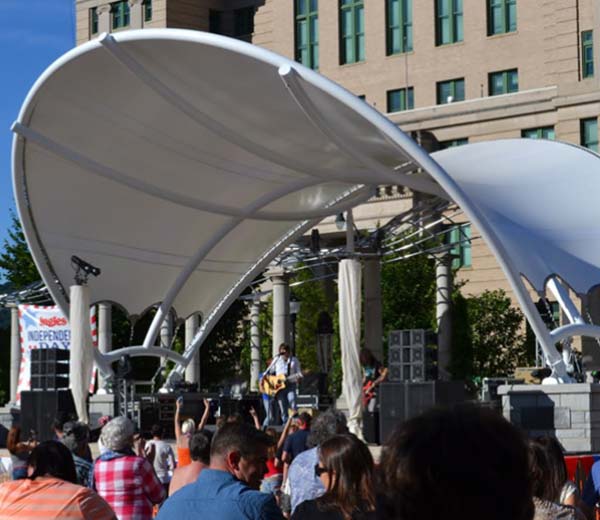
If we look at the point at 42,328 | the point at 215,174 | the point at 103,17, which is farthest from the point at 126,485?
the point at 103,17

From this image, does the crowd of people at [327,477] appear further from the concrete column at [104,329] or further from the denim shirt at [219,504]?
the concrete column at [104,329]

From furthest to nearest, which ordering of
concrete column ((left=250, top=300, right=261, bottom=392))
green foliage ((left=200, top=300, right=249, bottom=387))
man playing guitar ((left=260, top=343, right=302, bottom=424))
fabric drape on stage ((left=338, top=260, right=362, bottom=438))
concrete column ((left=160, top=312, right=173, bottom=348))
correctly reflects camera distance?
1. green foliage ((left=200, top=300, right=249, bottom=387))
2. concrete column ((left=250, top=300, right=261, bottom=392))
3. concrete column ((left=160, top=312, right=173, bottom=348))
4. man playing guitar ((left=260, top=343, right=302, bottom=424))
5. fabric drape on stage ((left=338, top=260, right=362, bottom=438))

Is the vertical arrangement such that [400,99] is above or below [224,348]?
above

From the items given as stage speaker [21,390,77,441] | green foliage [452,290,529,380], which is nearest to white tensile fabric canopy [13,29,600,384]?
stage speaker [21,390,77,441]

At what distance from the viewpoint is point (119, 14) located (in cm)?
8112

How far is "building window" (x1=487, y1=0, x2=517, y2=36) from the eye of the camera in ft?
226

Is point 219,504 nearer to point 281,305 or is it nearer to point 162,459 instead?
point 162,459

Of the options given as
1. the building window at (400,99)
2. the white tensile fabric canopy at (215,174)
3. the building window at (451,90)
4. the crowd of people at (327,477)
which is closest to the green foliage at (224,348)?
the building window at (400,99)

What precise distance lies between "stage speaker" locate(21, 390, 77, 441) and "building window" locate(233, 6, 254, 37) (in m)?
52.2

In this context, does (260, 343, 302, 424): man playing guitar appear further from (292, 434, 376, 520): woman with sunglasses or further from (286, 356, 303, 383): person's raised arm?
(292, 434, 376, 520): woman with sunglasses

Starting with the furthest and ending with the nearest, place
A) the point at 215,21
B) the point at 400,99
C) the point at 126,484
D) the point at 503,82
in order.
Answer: the point at 215,21
the point at 400,99
the point at 503,82
the point at 126,484

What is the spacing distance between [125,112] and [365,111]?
8.21 m

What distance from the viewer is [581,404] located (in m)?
25.9

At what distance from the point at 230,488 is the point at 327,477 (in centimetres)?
92
